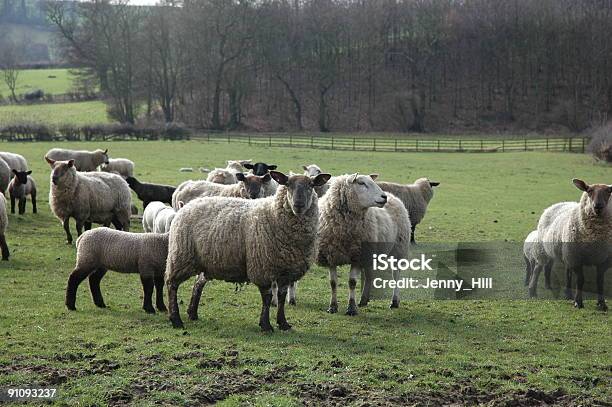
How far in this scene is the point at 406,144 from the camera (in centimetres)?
5384

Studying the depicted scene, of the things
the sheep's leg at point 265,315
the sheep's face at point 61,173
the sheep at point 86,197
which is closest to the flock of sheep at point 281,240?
the sheep's leg at point 265,315

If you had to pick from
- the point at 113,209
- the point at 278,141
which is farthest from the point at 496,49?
the point at 113,209

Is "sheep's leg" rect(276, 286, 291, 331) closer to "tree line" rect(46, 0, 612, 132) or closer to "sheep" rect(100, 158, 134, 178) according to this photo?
"sheep" rect(100, 158, 134, 178)

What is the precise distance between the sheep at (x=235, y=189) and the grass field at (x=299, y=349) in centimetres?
194

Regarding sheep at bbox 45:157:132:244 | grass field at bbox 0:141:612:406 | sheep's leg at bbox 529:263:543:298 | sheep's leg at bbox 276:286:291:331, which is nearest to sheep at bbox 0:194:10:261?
grass field at bbox 0:141:612:406

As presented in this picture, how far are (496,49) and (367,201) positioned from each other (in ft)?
231

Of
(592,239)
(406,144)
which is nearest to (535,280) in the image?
(592,239)

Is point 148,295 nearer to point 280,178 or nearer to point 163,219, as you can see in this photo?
point 280,178

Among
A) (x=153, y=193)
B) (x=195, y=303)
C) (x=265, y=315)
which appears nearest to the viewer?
(x=265, y=315)

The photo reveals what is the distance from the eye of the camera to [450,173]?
38406mm

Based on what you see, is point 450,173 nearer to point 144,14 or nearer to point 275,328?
point 275,328

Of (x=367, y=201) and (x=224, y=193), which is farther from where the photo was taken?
(x=224, y=193)

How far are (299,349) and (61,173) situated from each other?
1038cm

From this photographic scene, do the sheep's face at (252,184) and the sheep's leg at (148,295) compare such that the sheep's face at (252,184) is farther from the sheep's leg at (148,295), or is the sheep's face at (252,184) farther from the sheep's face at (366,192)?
the sheep's leg at (148,295)
